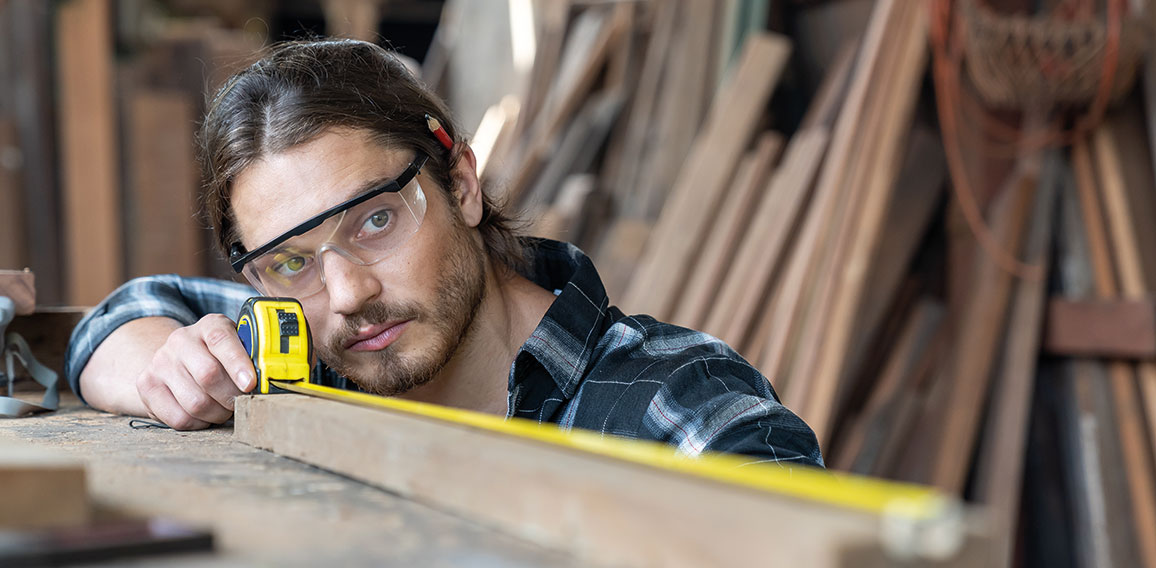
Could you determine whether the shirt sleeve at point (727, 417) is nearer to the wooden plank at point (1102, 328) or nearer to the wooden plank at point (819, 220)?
the wooden plank at point (819, 220)

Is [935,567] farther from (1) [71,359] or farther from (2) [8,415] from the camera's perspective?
(1) [71,359]

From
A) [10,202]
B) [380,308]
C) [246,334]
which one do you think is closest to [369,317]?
[380,308]

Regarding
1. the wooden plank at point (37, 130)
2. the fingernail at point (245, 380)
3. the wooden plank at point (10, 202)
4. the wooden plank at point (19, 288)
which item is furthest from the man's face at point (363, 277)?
the wooden plank at point (37, 130)

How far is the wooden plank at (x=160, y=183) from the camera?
4.31 meters

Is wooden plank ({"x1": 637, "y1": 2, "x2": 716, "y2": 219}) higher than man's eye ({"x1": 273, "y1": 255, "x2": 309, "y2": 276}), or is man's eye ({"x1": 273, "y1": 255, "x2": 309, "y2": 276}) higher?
wooden plank ({"x1": 637, "y1": 2, "x2": 716, "y2": 219})

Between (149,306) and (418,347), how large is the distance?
65 cm

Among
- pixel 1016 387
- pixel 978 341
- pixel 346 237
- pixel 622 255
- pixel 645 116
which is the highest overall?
pixel 645 116

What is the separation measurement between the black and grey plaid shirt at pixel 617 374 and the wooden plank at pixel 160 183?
2.33 m

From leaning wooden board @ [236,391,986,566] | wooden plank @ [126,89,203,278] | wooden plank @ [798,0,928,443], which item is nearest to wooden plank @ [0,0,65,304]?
wooden plank @ [126,89,203,278]

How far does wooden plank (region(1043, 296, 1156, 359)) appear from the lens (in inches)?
112

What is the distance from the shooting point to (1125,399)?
2941mm

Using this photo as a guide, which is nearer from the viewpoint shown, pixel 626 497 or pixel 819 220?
pixel 626 497

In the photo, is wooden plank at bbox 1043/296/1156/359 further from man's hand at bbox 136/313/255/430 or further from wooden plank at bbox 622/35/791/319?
man's hand at bbox 136/313/255/430

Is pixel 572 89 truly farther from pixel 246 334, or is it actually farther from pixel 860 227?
pixel 246 334
